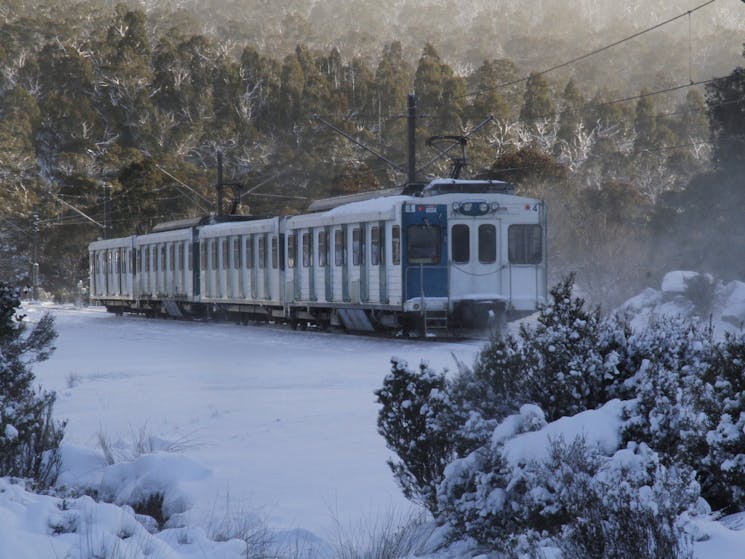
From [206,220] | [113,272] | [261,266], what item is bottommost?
[113,272]

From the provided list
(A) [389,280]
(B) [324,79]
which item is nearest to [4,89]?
(B) [324,79]

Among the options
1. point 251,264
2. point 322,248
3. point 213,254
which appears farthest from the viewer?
point 213,254

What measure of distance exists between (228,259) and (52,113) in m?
51.3

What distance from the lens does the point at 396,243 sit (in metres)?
24.2

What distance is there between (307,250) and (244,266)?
5150 mm

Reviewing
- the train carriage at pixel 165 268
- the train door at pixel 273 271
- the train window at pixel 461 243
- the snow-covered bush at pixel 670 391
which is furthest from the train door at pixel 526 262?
the snow-covered bush at pixel 670 391

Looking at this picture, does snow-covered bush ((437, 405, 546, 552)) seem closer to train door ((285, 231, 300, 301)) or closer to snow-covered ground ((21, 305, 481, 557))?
snow-covered ground ((21, 305, 481, 557))

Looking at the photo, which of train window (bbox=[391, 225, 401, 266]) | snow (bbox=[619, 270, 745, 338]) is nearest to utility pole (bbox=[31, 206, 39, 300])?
snow (bbox=[619, 270, 745, 338])

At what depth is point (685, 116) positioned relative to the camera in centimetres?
8638

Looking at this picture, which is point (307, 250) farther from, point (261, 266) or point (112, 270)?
point (112, 270)

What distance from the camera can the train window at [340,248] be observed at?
26.6 metres

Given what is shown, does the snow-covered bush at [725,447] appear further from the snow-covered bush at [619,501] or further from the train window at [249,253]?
the train window at [249,253]

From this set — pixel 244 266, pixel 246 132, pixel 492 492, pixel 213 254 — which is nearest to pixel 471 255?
pixel 244 266

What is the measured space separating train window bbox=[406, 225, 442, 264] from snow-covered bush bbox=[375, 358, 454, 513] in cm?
1576
